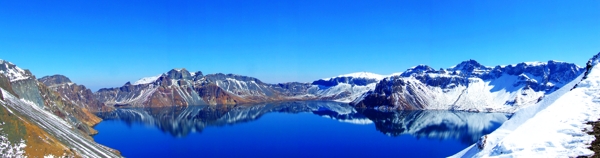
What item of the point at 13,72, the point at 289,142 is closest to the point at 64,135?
the point at 289,142

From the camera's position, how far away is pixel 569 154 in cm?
2338

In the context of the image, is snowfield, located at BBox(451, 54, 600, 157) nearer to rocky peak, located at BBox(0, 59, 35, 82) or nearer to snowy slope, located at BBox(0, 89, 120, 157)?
snowy slope, located at BBox(0, 89, 120, 157)

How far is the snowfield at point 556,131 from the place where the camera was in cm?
2497

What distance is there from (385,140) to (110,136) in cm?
13448

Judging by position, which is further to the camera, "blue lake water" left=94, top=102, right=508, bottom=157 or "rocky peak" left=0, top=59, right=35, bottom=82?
"rocky peak" left=0, top=59, right=35, bottom=82

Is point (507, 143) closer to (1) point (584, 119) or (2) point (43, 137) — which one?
(1) point (584, 119)

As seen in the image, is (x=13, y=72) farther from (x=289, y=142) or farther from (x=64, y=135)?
(x=289, y=142)

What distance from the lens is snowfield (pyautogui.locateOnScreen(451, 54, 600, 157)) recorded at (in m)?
25.0

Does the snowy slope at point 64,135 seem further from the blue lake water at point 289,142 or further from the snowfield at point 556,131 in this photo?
the snowfield at point 556,131

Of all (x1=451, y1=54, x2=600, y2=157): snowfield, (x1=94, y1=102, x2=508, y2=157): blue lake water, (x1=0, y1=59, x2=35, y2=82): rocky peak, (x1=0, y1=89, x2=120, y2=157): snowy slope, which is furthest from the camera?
(x1=0, y1=59, x2=35, y2=82): rocky peak

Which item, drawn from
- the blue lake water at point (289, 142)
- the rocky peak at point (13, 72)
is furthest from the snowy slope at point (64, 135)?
the rocky peak at point (13, 72)

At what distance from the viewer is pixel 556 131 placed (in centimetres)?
2855

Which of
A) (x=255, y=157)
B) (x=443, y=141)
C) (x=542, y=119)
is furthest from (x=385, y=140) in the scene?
(x=542, y=119)

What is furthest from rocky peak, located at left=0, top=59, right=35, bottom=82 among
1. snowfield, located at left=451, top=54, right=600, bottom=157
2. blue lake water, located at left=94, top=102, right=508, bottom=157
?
snowfield, located at left=451, top=54, right=600, bottom=157
